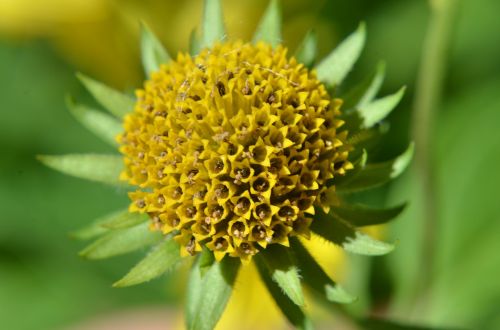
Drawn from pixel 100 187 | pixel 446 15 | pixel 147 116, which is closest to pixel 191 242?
pixel 147 116

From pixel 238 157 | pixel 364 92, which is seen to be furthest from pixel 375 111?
pixel 238 157

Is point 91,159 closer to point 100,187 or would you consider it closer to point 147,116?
point 147,116

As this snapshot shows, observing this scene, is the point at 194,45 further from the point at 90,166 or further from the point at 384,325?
the point at 384,325

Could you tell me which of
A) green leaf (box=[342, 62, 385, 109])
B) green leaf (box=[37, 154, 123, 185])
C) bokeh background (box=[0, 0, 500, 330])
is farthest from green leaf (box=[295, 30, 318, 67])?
bokeh background (box=[0, 0, 500, 330])

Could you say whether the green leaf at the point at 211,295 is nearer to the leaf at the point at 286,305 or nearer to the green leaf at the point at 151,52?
the leaf at the point at 286,305

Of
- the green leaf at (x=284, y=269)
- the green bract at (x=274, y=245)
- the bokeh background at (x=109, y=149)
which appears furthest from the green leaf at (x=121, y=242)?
the bokeh background at (x=109, y=149)

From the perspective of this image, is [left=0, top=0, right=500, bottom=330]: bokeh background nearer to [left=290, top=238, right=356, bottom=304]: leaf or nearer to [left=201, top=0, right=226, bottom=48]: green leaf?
[left=290, top=238, right=356, bottom=304]: leaf
